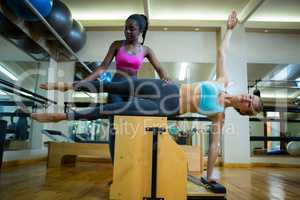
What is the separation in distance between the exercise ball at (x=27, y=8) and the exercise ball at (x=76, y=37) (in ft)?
3.21

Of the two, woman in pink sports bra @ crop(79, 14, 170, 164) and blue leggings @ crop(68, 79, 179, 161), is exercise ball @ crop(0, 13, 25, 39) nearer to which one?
woman in pink sports bra @ crop(79, 14, 170, 164)

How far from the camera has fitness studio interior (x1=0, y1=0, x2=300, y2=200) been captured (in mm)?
1645

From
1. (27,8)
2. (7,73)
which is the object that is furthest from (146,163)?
(7,73)

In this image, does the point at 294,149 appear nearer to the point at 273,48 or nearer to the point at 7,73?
the point at 273,48

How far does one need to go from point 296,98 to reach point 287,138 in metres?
0.75

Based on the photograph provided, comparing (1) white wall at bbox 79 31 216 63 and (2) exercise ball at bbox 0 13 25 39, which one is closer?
(2) exercise ball at bbox 0 13 25 39

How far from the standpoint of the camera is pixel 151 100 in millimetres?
1735

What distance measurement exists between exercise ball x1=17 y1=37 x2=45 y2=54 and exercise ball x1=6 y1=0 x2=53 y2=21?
0.73 m

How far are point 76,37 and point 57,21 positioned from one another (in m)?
0.82

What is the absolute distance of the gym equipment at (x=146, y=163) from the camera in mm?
1558

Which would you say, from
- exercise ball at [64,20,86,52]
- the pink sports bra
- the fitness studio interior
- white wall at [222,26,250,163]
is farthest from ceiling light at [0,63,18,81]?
white wall at [222,26,250,163]

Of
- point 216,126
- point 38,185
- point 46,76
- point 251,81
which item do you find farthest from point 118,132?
point 251,81

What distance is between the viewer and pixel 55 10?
3.38 metres

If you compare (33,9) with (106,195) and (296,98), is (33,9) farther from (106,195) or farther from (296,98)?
(296,98)
